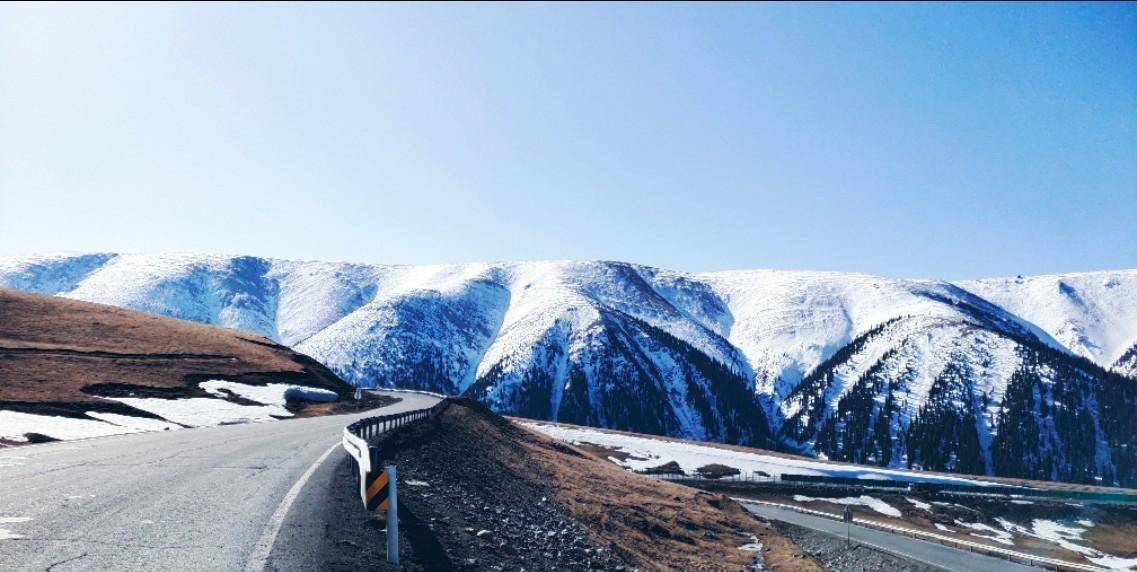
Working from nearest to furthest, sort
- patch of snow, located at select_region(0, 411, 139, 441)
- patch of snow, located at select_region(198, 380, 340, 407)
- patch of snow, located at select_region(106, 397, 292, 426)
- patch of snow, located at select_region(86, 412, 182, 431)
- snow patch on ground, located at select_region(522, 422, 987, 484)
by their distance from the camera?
patch of snow, located at select_region(0, 411, 139, 441)
patch of snow, located at select_region(86, 412, 182, 431)
patch of snow, located at select_region(106, 397, 292, 426)
patch of snow, located at select_region(198, 380, 340, 407)
snow patch on ground, located at select_region(522, 422, 987, 484)

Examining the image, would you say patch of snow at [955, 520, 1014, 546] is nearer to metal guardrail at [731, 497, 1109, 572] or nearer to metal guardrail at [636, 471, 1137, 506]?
metal guardrail at [636, 471, 1137, 506]

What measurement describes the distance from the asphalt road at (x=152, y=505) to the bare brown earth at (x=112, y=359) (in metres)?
24.2

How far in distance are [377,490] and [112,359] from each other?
212 ft

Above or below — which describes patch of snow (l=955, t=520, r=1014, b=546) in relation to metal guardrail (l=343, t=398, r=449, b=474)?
below

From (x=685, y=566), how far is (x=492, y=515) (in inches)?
450

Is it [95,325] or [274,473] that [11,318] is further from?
[274,473]

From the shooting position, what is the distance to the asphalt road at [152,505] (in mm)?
9797

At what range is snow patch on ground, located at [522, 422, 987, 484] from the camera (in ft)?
351

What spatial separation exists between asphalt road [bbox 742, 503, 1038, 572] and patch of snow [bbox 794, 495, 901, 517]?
2245 centimetres

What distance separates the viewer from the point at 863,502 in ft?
294

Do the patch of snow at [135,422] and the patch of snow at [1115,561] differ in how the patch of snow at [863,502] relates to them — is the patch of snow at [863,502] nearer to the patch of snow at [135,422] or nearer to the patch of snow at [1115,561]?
the patch of snow at [1115,561]

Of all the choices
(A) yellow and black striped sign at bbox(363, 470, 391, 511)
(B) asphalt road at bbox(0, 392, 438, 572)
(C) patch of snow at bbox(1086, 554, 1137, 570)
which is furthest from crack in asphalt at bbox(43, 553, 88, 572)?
(C) patch of snow at bbox(1086, 554, 1137, 570)

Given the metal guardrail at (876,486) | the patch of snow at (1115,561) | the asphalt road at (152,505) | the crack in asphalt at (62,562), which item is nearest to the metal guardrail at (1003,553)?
the patch of snow at (1115,561)

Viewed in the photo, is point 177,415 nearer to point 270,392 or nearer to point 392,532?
point 270,392
